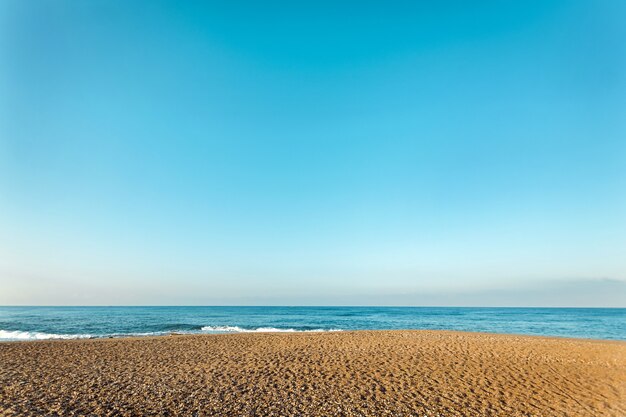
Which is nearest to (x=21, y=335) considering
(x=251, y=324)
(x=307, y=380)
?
(x=251, y=324)

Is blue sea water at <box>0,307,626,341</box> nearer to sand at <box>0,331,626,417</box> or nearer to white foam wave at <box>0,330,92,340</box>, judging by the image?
white foam wave at <box>0,330,92,340</box>

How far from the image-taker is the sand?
32.1 feet

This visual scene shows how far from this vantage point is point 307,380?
1261 centimetres

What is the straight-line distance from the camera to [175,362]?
15672 mm

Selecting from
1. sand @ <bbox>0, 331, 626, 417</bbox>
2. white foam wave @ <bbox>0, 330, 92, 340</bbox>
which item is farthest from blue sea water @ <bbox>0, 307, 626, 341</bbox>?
sand @ <bbox>0, 331, 626, 417</bbox>

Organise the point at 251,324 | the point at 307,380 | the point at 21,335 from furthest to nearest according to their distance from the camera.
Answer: the point at 251,324
the point at 21,335
the point at 307,380

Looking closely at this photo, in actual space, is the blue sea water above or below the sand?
below

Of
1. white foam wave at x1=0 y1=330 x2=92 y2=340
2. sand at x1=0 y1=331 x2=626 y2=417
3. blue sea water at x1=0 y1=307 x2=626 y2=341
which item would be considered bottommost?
blue sea water at x1=0 y1=307 x2=626 y2=341

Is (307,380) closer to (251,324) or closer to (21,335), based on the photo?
(21,335)

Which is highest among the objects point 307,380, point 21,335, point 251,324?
point 307,380

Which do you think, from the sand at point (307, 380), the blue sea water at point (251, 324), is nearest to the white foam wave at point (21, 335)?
the blue sea water at point (251, 324)

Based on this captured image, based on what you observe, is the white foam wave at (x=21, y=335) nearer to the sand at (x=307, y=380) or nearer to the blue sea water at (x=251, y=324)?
the blue sea water at (x=251, y=324)

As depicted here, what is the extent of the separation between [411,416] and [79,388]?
35.5 ft

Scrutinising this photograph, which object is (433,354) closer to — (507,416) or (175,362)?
(507,416)
